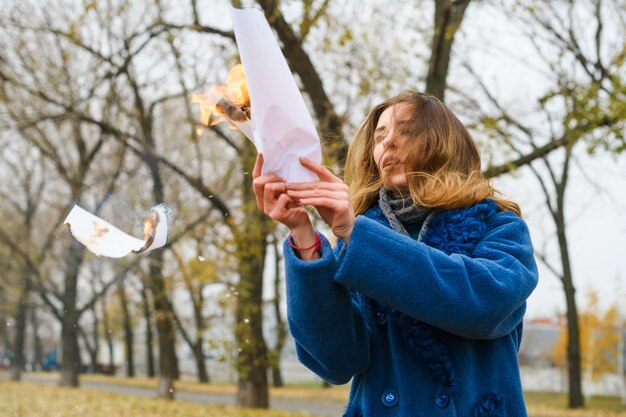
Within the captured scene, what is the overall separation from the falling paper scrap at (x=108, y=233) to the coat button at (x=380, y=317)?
27.7 inches

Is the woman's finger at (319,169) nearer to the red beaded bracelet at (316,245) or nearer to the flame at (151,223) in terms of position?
the red beaded bracelet at (316,245)

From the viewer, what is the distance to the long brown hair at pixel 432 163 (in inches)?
75.6

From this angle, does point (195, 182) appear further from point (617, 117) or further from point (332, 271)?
point (332, 271)

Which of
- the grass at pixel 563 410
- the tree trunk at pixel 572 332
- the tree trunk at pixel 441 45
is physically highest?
the tree trunk at pixel 441 45

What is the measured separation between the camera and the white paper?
163cm

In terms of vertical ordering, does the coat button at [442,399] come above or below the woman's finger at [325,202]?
below

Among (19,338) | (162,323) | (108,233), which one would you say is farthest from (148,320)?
(108,233)

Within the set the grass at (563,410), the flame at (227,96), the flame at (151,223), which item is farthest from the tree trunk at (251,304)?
the flame at (227,96)

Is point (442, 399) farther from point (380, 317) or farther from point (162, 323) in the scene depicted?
point (162, 323)

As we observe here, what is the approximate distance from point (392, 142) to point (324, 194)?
449 millimetres

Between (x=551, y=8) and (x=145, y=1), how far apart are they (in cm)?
735

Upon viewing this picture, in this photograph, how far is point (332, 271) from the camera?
1758 millimetres

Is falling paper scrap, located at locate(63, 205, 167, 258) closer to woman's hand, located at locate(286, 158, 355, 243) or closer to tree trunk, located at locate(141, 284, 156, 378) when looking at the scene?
woman's hand, located at locate(286, 158, 355, 243)

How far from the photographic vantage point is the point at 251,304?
1298cm
